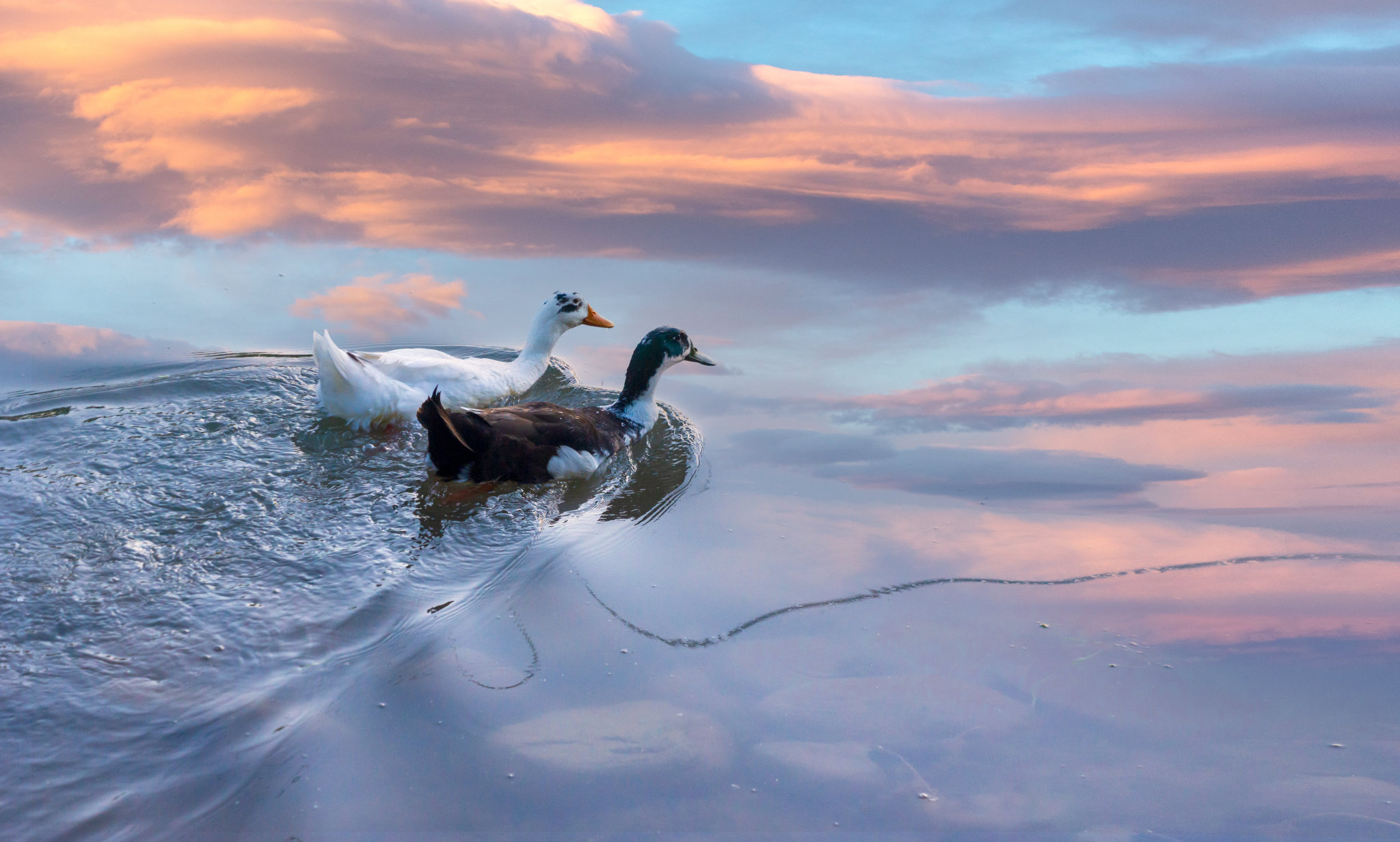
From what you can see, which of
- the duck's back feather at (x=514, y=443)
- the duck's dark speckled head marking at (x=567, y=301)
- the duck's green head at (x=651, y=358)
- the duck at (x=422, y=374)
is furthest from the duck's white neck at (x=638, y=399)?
the duck's dark speckled head marking at (x=567, y=301)

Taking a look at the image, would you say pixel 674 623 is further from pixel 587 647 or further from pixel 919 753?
pixel 919 753

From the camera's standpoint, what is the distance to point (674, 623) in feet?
14.0

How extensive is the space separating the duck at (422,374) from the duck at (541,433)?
2.04ft

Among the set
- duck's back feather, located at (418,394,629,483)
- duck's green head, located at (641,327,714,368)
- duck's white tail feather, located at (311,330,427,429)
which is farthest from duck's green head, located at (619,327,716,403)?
duck's white tail feather, located at (311,330,427,429)

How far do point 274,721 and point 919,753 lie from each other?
2.47 metres

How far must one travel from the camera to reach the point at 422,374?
7.64 metres

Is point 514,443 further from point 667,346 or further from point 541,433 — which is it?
point 667,346

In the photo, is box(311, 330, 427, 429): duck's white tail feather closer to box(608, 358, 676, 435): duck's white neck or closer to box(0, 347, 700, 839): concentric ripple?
box(0, 347, 700, 839): concentric ripple

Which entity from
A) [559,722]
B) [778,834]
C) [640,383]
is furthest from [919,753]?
[640,383]

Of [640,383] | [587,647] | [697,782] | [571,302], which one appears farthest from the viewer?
[571,302]

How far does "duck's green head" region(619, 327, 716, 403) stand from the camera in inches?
304

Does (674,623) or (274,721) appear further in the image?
(674,623)

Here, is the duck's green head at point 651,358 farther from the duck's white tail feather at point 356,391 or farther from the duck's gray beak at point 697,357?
the duck's white tail feather at point 356,391

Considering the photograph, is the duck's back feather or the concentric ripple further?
the duck's back feather
